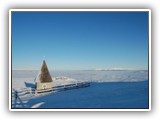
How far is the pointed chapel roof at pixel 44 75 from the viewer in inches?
130

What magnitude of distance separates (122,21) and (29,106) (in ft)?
3.88

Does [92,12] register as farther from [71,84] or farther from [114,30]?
[71,84]

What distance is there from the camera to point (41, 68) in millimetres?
3307

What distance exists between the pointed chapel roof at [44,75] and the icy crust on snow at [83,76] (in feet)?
0.12

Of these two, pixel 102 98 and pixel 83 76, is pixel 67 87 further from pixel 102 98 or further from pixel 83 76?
pixel 102 98

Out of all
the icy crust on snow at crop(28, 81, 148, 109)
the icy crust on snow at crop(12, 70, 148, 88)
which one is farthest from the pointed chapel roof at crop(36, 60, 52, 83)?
the icy crust on snow at crop(28, 81, 148, 109)

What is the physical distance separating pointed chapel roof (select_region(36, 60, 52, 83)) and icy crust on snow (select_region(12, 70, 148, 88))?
0.04 meters

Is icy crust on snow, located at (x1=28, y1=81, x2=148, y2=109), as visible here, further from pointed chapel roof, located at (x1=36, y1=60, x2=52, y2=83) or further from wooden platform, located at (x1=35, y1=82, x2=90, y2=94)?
pointed chapel roof, located at (x1=36, y1=60, x2=52, y2=83)

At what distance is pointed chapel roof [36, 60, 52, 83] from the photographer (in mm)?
3307

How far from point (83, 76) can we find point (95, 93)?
20cm

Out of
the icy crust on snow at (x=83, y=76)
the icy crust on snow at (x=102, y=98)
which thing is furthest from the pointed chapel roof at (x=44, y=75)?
the icy crust on snow at (x=102, y=98)

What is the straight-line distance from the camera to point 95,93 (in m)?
3.34

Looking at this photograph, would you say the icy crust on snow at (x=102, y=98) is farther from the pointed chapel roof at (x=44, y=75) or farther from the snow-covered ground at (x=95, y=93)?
the pointed chapel roof at (x=44, y=75)

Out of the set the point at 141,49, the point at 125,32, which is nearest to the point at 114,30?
the point at 125,32
